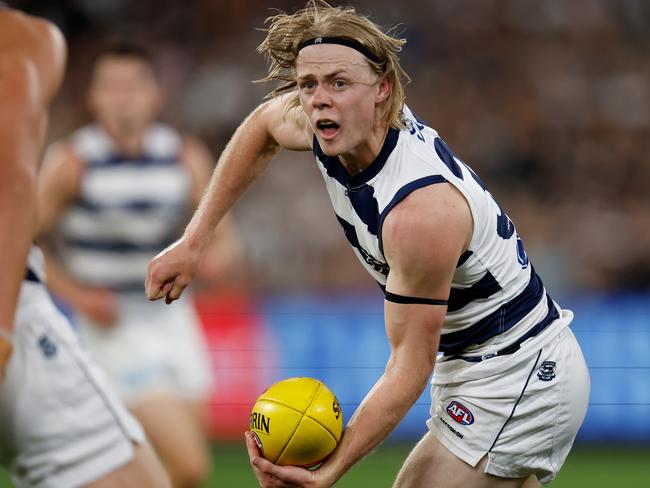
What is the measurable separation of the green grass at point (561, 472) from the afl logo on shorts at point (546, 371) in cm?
375

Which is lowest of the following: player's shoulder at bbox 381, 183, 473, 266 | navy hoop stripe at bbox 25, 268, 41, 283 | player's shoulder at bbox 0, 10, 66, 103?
navy hoop stripe at bbox 25, 268, 41, 283

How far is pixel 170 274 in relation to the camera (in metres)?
4.22

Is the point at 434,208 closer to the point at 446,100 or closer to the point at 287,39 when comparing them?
the point at 287,39

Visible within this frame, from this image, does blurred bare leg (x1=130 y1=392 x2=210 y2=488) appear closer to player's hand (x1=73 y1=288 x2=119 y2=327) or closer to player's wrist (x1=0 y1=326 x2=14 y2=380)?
player's hand (x1=73 y1=288 x2=119 y2=327)

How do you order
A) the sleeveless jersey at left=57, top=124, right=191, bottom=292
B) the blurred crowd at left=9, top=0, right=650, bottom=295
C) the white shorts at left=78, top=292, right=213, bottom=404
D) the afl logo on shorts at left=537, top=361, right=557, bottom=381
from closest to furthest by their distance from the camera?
1. the afl logo on shorts at left=537, top=361, right=557, bottom=381
2. the white shorts at left=78, top=292, right=213, bottom=404
3. the sleeveless jersey at left=57, top=124, right=191, bottom=292
4. the blurred crowd at left=9, top=0, right=650, bottom=295

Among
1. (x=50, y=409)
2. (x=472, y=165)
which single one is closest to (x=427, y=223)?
(x=50, y=409)

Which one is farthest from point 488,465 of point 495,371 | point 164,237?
point 164,237

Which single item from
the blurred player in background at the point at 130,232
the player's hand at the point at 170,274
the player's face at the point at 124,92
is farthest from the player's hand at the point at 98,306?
the player's hand at the point at 170,274

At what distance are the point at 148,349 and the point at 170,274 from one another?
263 cm

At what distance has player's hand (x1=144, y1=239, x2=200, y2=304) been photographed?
4.20 metres

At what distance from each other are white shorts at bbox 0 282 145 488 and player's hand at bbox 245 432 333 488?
51 centimetres

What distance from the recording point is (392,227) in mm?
3658

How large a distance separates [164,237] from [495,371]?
350 centimetres

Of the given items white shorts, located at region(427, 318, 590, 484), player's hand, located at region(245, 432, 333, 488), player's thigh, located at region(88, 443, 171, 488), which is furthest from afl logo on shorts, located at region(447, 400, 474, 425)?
player's thigh, located at region(88, 443, 171, 488)
